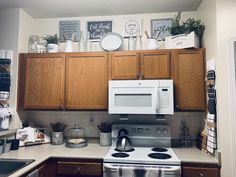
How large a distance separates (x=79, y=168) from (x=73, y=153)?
17 cm

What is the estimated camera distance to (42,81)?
2.45m

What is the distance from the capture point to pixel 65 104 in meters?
2.41

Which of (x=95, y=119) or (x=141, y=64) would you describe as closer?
(x=141, y=64)

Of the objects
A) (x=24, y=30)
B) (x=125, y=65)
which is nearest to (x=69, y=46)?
(x=24, y=30)

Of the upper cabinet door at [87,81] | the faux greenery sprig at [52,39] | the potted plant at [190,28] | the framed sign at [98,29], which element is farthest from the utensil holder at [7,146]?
the potted plant at [190,28]

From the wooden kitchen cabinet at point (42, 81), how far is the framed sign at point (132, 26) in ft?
2.83

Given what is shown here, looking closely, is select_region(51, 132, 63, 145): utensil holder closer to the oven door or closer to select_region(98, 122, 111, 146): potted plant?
select_region(98, 122, 111, 146): potted plant

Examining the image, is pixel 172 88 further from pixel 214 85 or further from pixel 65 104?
pixel 65 104

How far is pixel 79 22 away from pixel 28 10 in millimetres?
632

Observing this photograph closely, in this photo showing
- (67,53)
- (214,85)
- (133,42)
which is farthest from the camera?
(133,42)

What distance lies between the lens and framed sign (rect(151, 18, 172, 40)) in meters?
2.61

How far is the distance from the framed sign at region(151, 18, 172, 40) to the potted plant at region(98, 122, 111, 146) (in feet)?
4.16

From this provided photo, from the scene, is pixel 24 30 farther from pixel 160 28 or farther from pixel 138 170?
pixel 138 170

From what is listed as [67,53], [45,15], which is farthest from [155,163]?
[45,15]
